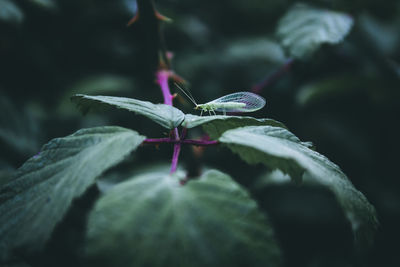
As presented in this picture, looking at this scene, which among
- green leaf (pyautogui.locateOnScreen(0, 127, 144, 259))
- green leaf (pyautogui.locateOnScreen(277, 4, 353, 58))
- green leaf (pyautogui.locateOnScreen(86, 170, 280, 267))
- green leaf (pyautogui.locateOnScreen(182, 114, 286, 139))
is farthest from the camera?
green leaf (pyautogui.locateOnScreen(277, 4, 353, 58))

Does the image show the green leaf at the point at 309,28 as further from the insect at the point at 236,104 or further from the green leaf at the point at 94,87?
the green leaf at the point at 94,87

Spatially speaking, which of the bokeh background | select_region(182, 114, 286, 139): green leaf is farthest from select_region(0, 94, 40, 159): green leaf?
select_region(182, 114, 286, 139): green leaf

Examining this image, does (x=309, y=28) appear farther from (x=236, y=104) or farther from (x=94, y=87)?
(x=94, y=87)

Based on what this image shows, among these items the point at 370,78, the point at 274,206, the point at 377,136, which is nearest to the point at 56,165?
the point at 370,78

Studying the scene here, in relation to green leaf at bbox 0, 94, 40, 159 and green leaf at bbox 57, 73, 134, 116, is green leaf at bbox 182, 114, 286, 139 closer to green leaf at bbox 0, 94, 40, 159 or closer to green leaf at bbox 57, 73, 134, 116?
green leaf at bbox 0, 94, 40, 159

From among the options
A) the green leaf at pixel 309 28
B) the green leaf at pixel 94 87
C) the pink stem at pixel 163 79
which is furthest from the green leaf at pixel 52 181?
the green leaf at pixel 94 87
